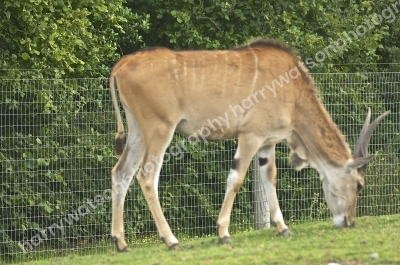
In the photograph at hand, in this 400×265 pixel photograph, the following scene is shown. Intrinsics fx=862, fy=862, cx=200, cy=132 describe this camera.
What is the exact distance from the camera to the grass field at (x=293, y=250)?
7203 millimetres

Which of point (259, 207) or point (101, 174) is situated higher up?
point (101, 174)

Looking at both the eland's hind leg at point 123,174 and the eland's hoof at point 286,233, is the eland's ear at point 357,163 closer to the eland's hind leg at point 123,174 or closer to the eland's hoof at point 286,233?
the eland's hoof at point 286,233

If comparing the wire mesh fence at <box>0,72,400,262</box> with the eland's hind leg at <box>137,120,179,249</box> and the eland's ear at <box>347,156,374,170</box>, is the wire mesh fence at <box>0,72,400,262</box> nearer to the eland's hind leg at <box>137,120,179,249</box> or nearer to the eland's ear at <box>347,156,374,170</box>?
the eland's hind leg at <box>137,120,179,249</box>

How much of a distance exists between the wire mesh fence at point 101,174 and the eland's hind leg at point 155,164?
252cm

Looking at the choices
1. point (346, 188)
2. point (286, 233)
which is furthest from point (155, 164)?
point (346, 188)

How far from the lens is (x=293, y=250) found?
7652 millimetres

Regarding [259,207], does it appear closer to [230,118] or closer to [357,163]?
[357,163]

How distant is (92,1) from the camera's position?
40.8 feet

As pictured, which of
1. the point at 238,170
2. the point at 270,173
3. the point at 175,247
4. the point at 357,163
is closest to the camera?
the point at 175,247

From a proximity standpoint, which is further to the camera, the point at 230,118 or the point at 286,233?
the point at 286,233

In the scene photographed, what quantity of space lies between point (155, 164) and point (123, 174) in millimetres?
535

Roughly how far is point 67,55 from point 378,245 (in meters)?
5.70

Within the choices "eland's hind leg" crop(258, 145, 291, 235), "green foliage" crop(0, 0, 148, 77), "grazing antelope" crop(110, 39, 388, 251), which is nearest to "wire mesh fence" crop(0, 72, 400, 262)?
"green foliage" crop(0, 0, 148, 77)

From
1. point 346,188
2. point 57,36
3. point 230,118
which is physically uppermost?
point 57,36
